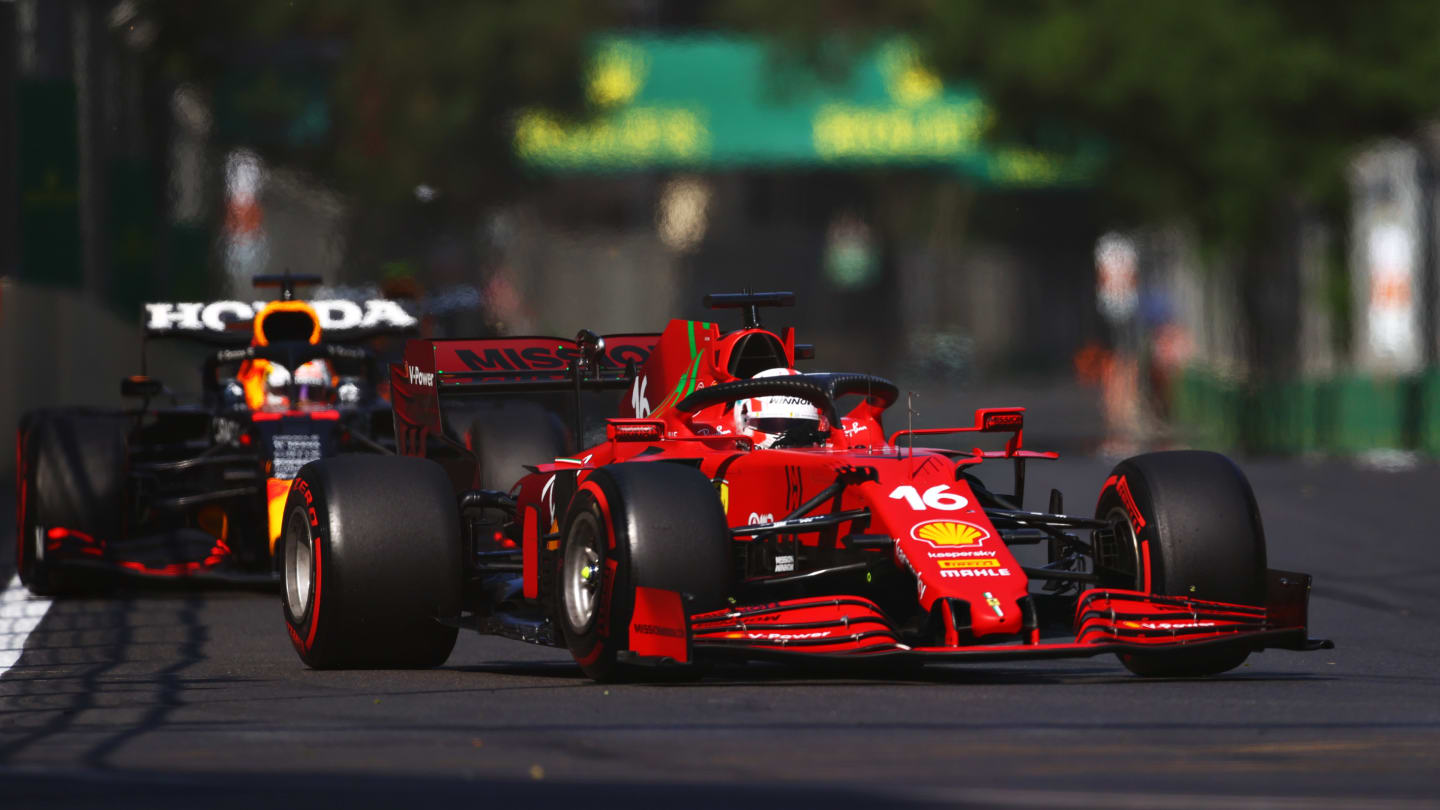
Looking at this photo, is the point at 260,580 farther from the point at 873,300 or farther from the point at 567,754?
the point at 873,300

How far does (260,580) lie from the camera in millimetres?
14422

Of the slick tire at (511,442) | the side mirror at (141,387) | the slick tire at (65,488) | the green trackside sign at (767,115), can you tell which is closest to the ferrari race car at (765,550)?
the slick tire at (511,442)

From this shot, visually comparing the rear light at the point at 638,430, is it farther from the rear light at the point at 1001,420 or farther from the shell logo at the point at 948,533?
the shell logo at the point at 948,533

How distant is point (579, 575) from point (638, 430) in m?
0.85

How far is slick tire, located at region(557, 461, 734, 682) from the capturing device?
918 cm

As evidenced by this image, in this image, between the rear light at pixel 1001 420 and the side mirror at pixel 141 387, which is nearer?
the rear light at pixel 1001 420

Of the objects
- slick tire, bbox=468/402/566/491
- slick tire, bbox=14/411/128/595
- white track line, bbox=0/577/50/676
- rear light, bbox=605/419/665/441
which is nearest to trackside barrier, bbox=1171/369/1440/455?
slick tire, bbox=468/402/566/491

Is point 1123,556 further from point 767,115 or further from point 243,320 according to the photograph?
point 767,115

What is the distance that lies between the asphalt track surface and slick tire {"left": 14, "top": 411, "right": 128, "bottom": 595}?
290 cm

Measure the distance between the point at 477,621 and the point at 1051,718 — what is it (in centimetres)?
278

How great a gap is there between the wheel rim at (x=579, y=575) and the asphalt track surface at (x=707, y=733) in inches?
10.8

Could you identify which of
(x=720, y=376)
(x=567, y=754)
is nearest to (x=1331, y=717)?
(x=567, y=754)

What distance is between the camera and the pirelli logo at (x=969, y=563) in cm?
919

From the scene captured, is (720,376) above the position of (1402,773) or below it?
above
